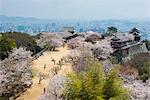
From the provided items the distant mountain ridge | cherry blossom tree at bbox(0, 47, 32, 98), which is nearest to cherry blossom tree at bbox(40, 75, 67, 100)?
cherry blossom tree at bbox(0, 47, 32, 98)

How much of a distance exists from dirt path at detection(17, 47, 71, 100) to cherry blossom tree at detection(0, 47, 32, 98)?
0.51 meters

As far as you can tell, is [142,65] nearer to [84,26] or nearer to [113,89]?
[113,89]

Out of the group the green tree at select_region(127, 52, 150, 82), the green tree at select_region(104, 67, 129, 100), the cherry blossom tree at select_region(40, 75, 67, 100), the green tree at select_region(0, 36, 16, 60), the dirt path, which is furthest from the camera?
the green tree at select_region(0, 36, 16, 60)

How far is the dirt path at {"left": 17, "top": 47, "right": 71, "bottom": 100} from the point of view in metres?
22.6

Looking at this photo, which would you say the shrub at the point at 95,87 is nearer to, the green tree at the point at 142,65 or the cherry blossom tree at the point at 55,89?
the cherry blossom tree at the point at 55,89

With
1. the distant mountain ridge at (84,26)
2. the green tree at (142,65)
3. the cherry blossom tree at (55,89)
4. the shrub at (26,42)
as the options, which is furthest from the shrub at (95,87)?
the distant mountain ridge at (84,26)

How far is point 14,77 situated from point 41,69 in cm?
796

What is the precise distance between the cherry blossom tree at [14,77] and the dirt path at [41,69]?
0.51 m

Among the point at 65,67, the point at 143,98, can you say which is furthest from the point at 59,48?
the point at 143,98

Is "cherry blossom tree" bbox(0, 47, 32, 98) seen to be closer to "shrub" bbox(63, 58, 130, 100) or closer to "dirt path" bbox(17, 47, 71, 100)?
"dirt path" bbox(17, 47, 71, 100)

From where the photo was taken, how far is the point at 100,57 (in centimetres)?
3303

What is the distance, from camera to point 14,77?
70.3 ft

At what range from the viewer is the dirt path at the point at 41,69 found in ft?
74.2

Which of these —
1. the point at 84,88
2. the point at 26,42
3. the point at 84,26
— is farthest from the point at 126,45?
the point at 84,26
